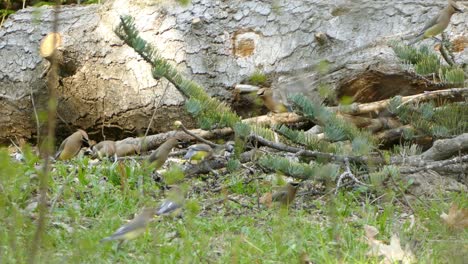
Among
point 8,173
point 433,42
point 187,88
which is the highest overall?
point 8,173

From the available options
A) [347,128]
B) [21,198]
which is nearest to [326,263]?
[347,128]

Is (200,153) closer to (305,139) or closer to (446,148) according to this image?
(305,139)

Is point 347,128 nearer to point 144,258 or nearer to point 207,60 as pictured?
point 144,258

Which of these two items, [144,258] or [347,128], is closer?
[144,258]

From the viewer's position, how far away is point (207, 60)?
6.34 metres

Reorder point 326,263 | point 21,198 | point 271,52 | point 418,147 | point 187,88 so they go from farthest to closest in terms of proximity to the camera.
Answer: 1. point 271,52
2. point 418,147
3. point 187,88
4. point 21,198
5. point 326,263

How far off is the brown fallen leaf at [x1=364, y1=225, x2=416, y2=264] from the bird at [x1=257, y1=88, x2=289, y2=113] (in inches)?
86.7

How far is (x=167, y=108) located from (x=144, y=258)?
2.94 meters

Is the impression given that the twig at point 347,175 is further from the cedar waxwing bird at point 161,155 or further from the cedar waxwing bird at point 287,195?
the cedar waxwing bird at point 161,155

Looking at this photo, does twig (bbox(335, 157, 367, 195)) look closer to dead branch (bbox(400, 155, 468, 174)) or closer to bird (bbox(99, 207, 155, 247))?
dead branch (bbox(400, 155, 468, 174))

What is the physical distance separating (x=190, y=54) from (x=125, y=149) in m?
0.99

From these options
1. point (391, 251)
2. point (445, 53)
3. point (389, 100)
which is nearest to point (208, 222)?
point (391, 251)

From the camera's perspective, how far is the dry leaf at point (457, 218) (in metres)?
3.78

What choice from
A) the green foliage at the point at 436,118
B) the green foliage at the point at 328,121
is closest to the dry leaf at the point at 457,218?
the green foliage at the point at 328,121
